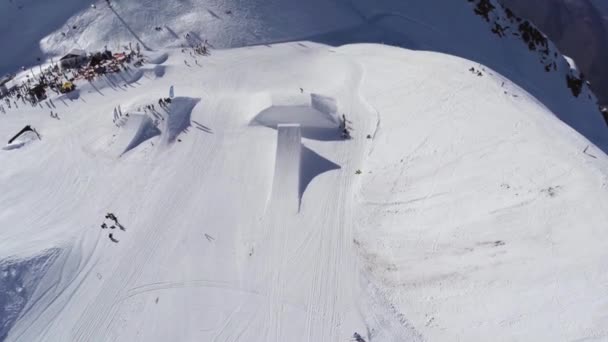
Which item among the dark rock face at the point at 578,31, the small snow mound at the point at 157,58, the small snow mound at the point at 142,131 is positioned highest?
the small snow mound at the point at 157,58

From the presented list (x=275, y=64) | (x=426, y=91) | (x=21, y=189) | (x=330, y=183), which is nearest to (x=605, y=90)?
(x=426, y=91)

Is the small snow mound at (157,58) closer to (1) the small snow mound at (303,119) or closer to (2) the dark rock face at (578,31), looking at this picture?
(1) the small snow mound at (303,119)

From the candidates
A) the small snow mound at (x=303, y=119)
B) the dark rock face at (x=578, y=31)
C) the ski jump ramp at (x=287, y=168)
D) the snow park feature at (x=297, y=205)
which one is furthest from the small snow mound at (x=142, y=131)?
the dark rock face at (x=578, y=31)

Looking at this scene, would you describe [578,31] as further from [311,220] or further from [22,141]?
[22,141]

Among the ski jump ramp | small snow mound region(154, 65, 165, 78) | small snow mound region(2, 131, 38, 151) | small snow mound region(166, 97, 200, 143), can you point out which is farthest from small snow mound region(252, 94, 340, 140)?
small snow mound region(2, 131, 38, 151)

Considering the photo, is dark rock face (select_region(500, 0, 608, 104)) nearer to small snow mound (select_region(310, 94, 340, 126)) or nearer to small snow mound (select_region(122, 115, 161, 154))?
small snow mound (select_region(310, 94, 340, 126))

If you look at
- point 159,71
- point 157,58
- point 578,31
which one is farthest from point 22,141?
point 578,31
